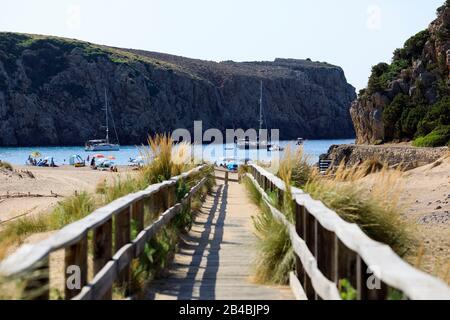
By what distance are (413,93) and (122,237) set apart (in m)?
50.9

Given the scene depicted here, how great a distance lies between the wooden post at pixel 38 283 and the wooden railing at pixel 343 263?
1.70 metres

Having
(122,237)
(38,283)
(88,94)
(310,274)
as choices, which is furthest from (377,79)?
(88,94)

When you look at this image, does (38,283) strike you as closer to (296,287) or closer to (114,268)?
(114,268)

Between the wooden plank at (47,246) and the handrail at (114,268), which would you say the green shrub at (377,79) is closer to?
the handrail at (114,268)

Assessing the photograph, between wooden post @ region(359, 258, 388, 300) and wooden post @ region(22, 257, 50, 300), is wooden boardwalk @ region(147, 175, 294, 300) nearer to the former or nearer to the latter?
wooden post @ region(359, 258, 388, 300)

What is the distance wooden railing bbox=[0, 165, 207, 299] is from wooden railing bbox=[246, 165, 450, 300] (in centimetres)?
146

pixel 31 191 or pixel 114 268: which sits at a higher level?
pixel 114 268

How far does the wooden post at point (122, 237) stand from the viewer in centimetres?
625

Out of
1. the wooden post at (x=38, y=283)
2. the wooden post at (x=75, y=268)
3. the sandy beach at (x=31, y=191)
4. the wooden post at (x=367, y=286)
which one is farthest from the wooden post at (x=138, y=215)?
the sandy beach at (x=31, y=191)

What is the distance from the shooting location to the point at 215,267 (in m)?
8.38
